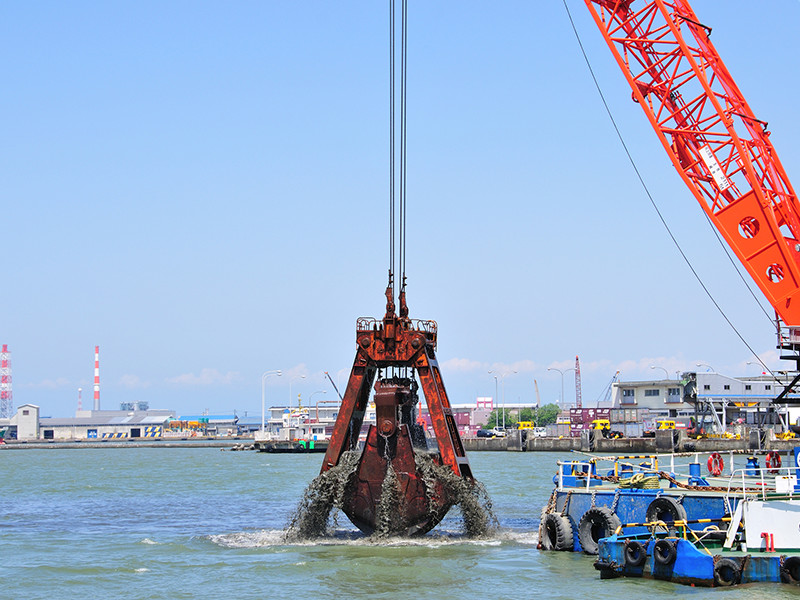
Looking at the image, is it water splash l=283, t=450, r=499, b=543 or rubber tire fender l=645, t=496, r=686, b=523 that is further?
water splash l=283, t=450, r=499, b=543

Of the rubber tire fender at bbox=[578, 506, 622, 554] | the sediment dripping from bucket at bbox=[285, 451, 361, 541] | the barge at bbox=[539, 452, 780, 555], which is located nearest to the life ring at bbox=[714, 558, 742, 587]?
the barge at bbox=[539, 452, 780, 555]

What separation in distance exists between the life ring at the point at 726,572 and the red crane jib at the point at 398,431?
8253 mm

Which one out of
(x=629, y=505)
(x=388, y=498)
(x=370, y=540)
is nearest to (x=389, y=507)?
(x=388, y=498)

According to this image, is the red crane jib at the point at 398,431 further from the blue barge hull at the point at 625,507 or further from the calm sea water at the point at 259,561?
the blue barge hull at the point at 625,507

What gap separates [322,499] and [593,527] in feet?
24.5

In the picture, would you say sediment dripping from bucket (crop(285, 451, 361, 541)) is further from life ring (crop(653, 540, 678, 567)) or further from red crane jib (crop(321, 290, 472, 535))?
life ring (crop(653, 540, 678, 567))

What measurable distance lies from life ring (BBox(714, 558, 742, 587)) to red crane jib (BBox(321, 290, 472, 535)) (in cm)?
825

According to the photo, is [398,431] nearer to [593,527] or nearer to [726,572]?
[593,527]

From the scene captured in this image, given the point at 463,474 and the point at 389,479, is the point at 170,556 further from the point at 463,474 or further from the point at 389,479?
the point at 463,474

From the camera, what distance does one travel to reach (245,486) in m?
55.8

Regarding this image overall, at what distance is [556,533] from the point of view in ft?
85.8

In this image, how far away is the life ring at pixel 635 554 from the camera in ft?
71.3

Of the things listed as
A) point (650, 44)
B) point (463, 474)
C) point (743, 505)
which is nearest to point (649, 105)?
point (650, 44)

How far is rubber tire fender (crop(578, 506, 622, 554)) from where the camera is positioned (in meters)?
25.1
